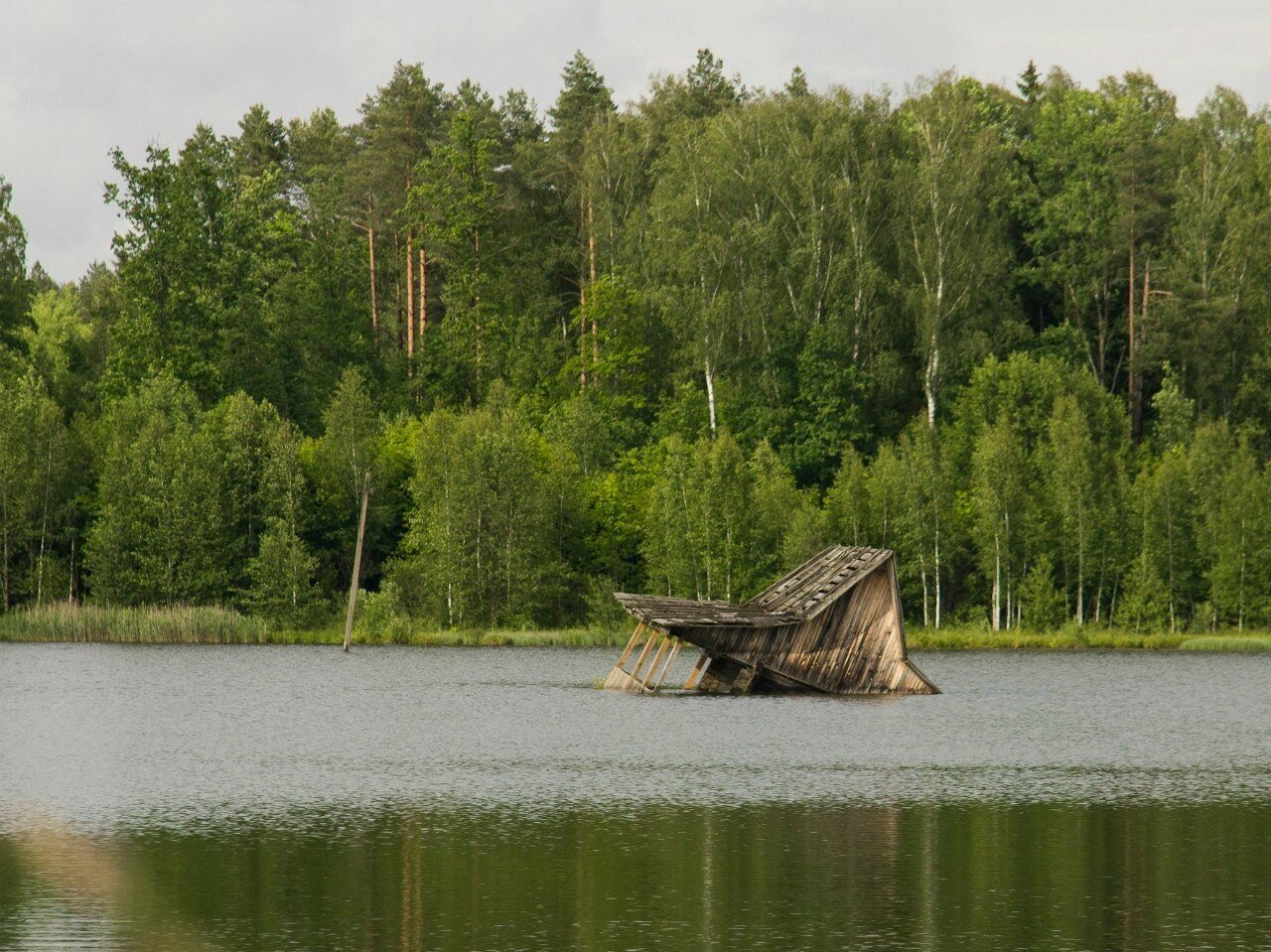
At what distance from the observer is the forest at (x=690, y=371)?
90125 millimetres

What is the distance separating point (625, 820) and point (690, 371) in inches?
2926

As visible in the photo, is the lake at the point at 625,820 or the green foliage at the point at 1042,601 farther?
the green foliage at the point at 1042,601

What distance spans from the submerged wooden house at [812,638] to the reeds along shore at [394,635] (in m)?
27.4

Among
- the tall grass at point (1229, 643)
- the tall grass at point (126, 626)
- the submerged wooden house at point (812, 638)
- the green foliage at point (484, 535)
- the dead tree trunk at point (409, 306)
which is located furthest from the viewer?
the dead tree trunk at point (409, 306)

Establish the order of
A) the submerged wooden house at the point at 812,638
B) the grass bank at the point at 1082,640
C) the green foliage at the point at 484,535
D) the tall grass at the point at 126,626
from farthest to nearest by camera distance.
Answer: the green foliage at the point at 484,535 → the tall grass at the point at 126,626 → the grass bank at the point at 1082,640 → the submerged wooden house at the point at 812,638

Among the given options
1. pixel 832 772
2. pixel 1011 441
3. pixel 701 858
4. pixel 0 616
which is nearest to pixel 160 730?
pixel 832 772

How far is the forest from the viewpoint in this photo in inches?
3548

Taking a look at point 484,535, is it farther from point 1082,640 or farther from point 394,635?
point 1082,640

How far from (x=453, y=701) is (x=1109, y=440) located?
51.7m

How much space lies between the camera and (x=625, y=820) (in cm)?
3030

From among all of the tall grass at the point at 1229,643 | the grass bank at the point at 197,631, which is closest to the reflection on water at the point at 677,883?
the tall grass at the point at 1229,643

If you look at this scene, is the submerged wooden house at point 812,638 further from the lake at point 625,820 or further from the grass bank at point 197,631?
the grass bank at point 197,631

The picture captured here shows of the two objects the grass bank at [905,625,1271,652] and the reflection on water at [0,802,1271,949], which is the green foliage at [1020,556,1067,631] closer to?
the grass bank at [905,625,1271,652]

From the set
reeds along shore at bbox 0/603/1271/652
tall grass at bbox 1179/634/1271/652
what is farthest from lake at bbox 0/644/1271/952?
reeds along shore at bbox 0/603/1271/652
